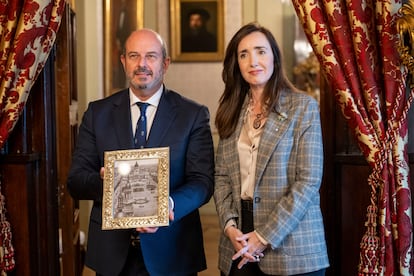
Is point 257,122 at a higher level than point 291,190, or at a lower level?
higher

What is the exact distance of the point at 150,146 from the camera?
226 cm

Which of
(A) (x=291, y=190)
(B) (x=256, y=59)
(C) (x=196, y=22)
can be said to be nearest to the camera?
(A) (x=291, y=190)

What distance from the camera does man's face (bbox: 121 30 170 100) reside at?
228 centimetres

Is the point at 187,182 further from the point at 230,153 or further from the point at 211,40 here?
the point at 211,40

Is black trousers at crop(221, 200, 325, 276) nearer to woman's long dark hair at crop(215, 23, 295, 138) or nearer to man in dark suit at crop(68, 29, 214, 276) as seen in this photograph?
man in dark suit at crop(68, 29, 214, 276)

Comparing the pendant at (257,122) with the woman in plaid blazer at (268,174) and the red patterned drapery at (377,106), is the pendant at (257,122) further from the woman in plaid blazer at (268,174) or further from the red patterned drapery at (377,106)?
the red patterned drapery at (377,106)

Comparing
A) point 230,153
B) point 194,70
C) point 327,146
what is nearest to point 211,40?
point 194,70

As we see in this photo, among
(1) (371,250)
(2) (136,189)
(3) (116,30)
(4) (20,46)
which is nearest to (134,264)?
(2) (136,189)

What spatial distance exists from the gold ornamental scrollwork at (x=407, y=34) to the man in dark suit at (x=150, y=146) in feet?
2.66

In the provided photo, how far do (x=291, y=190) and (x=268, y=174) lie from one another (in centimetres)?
10

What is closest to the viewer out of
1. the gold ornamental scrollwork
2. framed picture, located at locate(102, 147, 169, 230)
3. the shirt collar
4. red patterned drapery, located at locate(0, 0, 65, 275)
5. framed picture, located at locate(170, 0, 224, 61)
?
framed picture, located at locate(102, 147, 169, 230)

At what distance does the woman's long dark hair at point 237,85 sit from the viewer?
2.19m

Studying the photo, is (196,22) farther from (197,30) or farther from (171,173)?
(171,173)

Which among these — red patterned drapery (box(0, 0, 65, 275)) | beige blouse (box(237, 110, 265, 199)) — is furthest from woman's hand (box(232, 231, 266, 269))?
red patterned drapery (box(0, 0, 65, 275))
